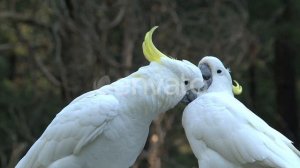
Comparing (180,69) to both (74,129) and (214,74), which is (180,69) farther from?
(214,74)

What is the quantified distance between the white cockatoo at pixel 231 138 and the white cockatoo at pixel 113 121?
329mm

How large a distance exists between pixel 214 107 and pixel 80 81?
11.9ft

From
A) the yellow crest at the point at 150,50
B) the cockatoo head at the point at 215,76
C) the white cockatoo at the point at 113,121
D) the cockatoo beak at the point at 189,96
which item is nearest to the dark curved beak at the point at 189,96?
the cockatoo beak at the point at 189,96

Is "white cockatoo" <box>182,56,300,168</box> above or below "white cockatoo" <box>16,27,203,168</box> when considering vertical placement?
below

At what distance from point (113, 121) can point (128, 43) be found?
3926 mm

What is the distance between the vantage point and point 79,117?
3.57 meters

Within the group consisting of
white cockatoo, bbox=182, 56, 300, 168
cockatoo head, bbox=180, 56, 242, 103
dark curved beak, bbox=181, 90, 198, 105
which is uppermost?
dark curved beak, bbox=181, 90, 198, 105

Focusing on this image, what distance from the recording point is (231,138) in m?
3.84

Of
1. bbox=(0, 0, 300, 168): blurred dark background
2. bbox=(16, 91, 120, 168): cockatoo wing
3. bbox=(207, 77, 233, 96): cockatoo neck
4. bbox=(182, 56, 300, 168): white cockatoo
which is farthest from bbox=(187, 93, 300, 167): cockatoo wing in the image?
bbox=(0, 0, 300, 168): blurred dark background

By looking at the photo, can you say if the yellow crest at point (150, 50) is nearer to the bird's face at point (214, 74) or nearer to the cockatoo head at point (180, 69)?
the cockatoo head at point (180, 69)

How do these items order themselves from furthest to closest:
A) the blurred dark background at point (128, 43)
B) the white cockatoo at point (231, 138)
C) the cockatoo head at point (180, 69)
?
the blurred dark background at point (128, 43)
the white cockatoo at point (231, 138)
the cockatoo head at point (180, 69)

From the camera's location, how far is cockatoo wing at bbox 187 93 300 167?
3.72m

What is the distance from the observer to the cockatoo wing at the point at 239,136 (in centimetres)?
372

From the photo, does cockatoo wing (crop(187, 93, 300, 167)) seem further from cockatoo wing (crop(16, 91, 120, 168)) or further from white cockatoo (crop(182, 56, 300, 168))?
cockatoo wing (crop(16, 91, 120, 168))
